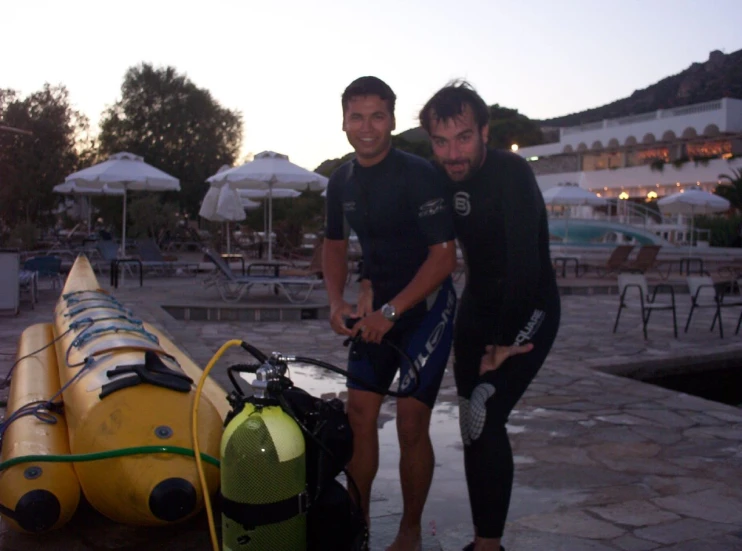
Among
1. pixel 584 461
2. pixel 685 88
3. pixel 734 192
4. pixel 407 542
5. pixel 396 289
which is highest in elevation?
pixel 685 88

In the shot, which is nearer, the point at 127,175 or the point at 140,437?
the point at 140,437

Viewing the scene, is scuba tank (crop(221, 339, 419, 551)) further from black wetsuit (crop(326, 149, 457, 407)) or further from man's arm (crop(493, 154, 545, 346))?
man's arm (crop(493, 154, 545, 346))

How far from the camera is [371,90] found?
8.74 ft

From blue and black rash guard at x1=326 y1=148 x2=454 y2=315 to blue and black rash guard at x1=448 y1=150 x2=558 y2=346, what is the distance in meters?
0.10

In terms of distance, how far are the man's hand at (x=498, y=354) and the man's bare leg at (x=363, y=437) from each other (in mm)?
414

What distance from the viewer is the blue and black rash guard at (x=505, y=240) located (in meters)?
2.41

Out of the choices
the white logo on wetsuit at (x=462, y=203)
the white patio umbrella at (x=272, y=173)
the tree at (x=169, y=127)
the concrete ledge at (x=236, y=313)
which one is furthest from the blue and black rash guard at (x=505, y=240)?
the tree at (x=169, y=127)

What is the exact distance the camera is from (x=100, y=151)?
34.0 metres

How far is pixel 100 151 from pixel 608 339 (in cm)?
2999

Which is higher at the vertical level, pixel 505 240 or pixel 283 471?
pixel 505 240

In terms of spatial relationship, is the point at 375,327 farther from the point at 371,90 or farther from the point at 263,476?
the point at 371,90

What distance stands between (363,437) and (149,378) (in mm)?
810

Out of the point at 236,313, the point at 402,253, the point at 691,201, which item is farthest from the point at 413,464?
the point at 691,201

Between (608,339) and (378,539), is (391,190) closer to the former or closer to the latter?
(378,539)
